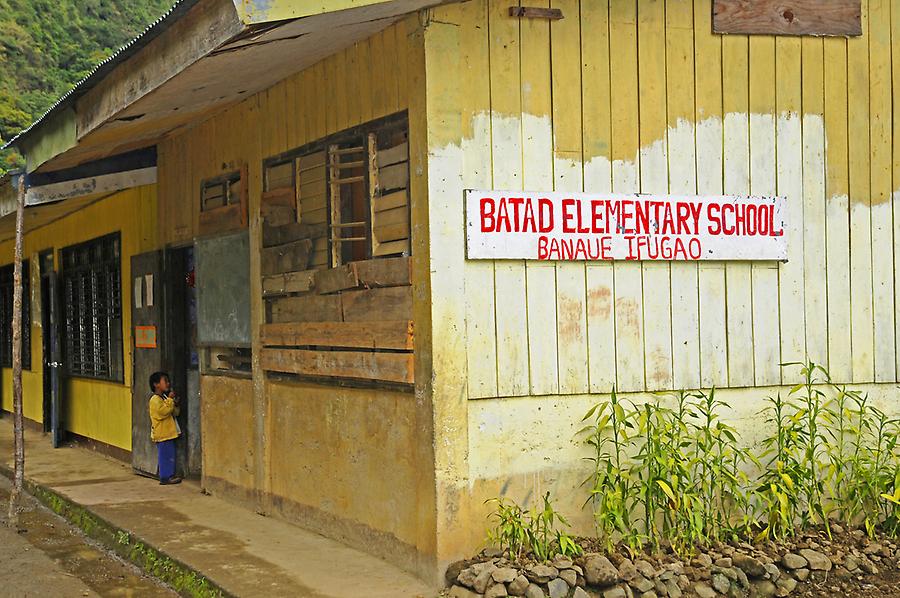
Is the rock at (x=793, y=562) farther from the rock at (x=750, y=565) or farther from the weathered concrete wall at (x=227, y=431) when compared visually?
the weathered concrete wall at (x=227, y=431)

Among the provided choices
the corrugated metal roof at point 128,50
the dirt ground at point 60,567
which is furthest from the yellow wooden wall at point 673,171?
the dirt ground at point 60,567

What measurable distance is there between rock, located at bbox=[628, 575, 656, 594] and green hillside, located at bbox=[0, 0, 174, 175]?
118 ft

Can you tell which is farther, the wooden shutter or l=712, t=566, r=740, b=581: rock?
the wooden shutter

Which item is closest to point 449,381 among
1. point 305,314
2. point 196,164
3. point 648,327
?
point 648,327

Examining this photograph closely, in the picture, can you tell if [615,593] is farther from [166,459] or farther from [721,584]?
[166,459]

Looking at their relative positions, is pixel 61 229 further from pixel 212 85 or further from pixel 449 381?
pixel 449 381

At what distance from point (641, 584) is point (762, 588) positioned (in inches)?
30.5

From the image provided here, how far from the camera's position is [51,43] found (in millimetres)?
43688

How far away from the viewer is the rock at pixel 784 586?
240 inches

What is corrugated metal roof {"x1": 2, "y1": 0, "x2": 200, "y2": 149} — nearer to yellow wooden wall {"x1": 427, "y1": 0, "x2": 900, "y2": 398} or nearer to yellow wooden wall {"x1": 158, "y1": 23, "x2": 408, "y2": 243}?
yellow wooden wall {"x1": 158, "y1": 23, "x2": 408, "y2": 243}

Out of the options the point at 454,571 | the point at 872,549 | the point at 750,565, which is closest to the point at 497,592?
the point at 454,571

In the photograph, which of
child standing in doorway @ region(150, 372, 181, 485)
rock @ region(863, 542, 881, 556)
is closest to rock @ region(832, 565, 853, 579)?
rock @ region(863, 542, 881, 556)

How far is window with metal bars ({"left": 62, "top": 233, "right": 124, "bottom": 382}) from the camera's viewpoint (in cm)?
1249

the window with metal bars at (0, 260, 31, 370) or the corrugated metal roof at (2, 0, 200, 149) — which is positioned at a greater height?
the corrugated metal roof at (2, 0, 200, 149)
